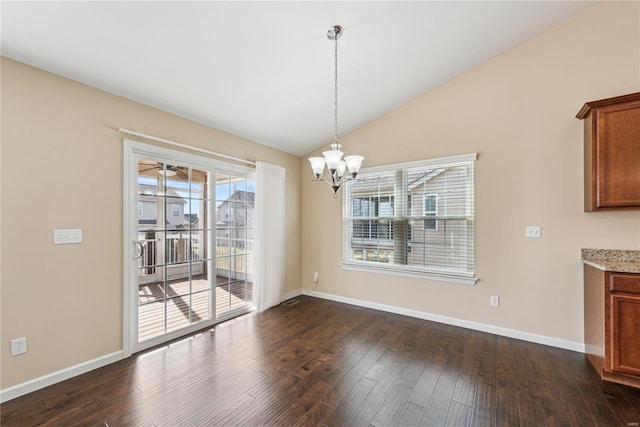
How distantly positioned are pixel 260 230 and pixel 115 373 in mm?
2220

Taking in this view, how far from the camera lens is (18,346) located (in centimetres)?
206

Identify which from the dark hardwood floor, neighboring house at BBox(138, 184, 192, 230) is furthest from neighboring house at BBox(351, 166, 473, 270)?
neighboring house at BBox(138, 184, 192, 230)

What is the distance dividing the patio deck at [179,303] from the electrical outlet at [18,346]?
831mm

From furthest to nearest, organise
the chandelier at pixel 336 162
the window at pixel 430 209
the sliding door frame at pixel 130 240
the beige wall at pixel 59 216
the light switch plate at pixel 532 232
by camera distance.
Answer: the window at pixel 430 209 < the light switch plate at pixel 532 232 < the sliding door frame at pixel 130 240 < the chandelier at pixel 336 162 < the beige wall at pixel 59 216

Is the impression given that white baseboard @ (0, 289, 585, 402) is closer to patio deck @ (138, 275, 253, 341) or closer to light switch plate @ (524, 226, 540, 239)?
patio deck @ (138, 275, 253, 341)

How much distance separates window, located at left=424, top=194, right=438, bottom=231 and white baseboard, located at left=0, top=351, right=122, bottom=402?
388 centimetres

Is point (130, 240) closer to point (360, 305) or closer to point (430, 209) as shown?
point (360, 305)

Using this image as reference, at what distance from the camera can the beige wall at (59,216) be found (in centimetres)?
204

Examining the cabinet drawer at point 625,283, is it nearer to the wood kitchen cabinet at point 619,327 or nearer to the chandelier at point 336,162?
the wood kitchen cabinet at point 619,327

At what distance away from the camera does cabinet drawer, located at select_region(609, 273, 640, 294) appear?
213 cm

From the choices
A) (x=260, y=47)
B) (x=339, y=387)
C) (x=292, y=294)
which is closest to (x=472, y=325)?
(x=339, y=387)

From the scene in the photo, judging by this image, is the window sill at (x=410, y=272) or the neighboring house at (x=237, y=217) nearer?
the window sill at (x=410, y=272)

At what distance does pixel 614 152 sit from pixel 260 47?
135 inches

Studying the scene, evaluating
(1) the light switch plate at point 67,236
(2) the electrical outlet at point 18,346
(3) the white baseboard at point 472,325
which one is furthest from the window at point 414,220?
(2) the electrical outlet at point 18,346
